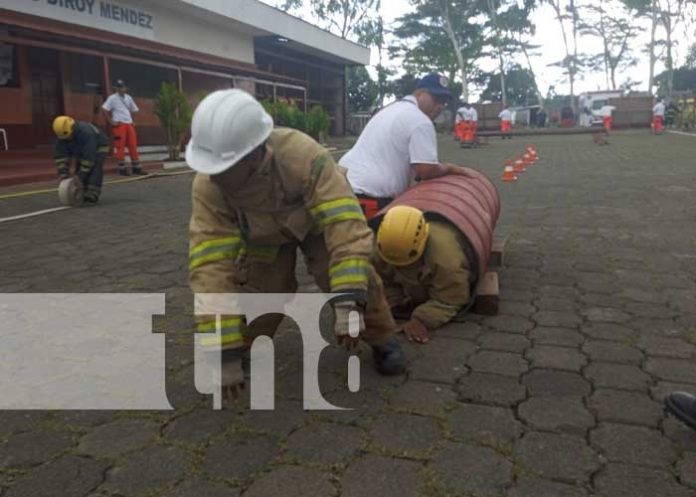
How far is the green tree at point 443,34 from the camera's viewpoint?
152 ft

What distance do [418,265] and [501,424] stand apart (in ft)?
4.13

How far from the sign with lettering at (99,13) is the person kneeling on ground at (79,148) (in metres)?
6.72

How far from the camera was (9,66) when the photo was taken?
13.2 m

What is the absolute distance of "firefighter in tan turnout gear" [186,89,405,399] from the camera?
210 centimetres

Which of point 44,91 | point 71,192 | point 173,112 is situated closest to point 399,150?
point 71,192

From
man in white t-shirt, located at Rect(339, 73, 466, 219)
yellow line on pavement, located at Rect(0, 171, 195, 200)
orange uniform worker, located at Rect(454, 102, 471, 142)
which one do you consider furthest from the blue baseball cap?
orange uniform worker, located at Rect(454, 102, 471, 142)

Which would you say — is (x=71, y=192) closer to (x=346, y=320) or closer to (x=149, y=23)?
(x=346, y=320)

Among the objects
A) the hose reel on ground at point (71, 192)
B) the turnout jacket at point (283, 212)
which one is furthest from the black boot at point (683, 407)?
the hose reel on ground at point (71, 192)

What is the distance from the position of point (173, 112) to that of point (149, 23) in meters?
4.78

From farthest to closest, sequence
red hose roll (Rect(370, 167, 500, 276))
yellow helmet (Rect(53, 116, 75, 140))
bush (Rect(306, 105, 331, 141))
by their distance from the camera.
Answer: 1. bush (Rect(306, 105, 331, 141))
2. yellow helmet (Rect(53, 116, 75, 140))
3. red hose roll (Rect(370, 167, 500, 276))

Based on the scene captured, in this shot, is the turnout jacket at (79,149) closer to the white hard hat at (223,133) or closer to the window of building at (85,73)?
the white hard hat at (223,133)

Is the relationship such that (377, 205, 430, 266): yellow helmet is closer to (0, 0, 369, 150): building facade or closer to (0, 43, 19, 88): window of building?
(0, 0, 369, 150): building facade

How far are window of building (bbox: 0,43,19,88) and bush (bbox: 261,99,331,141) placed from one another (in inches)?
221

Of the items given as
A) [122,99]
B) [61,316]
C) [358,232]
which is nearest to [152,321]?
[61,316]
